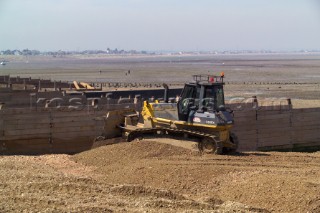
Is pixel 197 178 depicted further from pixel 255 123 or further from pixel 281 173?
pixel 255 123

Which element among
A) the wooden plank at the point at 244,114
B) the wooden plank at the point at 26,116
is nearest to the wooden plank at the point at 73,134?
the wooden plank at the point at 26,116

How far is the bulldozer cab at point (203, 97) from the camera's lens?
1417 centimetres

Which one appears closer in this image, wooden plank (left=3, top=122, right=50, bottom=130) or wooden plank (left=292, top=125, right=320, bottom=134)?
wooden plank (left=3, top=122, right=50, bottom=130)

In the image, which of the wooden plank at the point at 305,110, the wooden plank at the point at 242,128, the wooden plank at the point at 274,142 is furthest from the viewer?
the wooden plank at the point at 305,110

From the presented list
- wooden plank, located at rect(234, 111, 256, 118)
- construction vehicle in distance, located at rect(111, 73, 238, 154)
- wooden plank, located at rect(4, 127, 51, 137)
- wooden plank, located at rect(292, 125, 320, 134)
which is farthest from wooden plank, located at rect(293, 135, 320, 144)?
wooden plank, located at rect(4, 127, 51, 137)

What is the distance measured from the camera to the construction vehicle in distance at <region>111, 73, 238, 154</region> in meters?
14.1

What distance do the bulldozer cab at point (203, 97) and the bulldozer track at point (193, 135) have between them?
0.54 meters

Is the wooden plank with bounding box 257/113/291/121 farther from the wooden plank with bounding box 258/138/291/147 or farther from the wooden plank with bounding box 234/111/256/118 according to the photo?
the wooden plank with bounding box 258/138/291/147

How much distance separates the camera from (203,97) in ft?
46.7

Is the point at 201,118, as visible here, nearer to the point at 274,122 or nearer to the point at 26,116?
the point at 274,122

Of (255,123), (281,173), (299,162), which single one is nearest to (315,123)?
(255,123)

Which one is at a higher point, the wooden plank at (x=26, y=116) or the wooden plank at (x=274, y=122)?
the wooden plank at (x=26, y=116)

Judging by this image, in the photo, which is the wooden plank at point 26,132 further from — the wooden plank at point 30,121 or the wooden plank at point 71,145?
the wooden plank at point 71,145

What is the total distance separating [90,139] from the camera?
55.8ft
